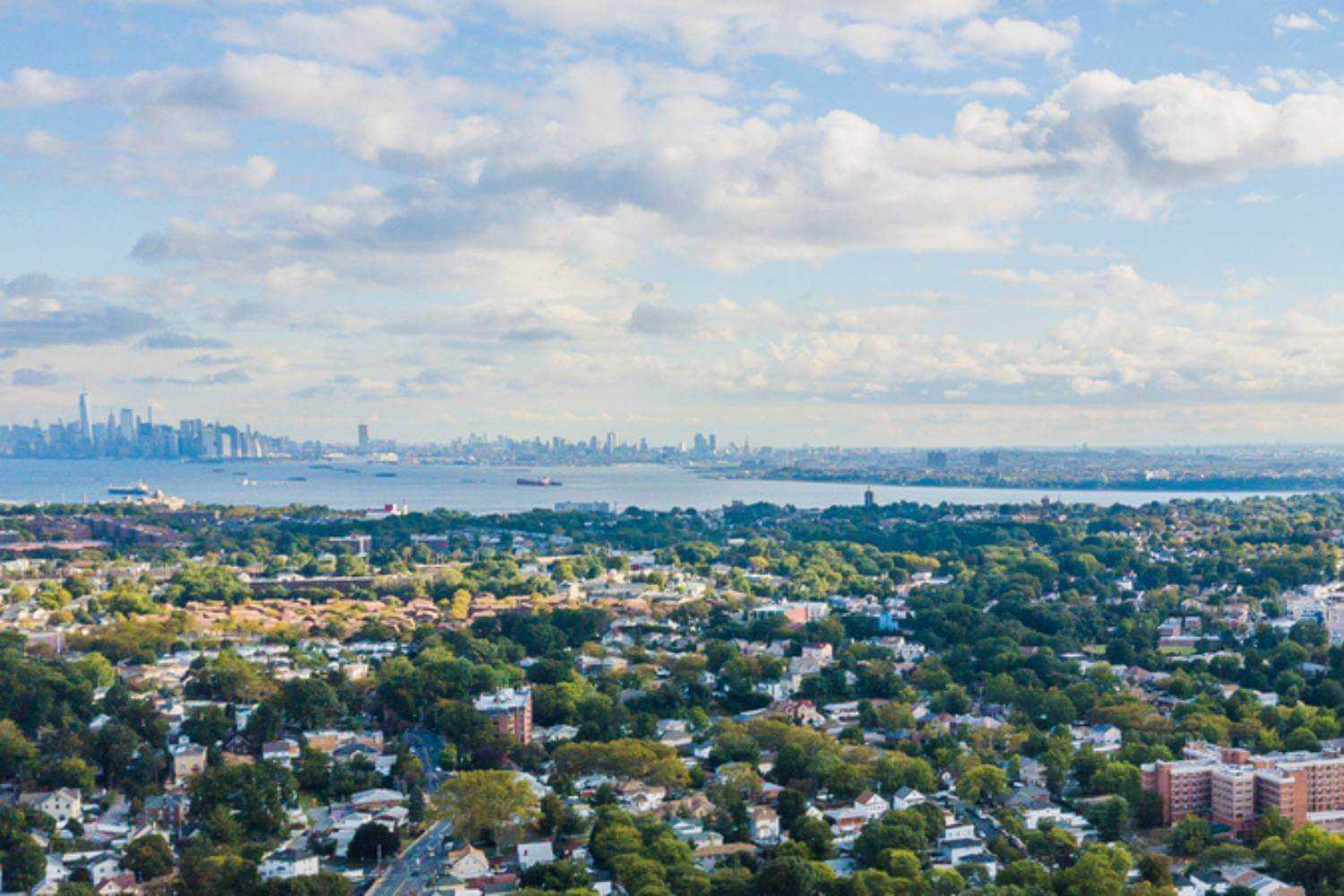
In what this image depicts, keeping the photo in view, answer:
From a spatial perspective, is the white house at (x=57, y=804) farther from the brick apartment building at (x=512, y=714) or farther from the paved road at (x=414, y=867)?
the brick apartment building at (x=512, y=714)

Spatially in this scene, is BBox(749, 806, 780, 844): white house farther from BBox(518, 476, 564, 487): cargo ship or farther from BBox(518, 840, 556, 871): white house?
BBox(518, 476, 564, 487): cargo ship

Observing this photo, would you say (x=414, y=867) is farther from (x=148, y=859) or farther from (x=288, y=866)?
(x=148, y=859)

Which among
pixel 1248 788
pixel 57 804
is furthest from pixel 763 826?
pixel 57 804

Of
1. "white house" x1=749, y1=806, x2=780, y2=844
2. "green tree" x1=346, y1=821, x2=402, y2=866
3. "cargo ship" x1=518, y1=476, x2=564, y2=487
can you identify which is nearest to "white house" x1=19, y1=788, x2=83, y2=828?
"green tree" x1=346, y1=821, x2=402, y2=866

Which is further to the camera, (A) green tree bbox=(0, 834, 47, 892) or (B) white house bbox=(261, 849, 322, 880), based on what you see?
(B) white house bbox=(261, 849, 322, 880)

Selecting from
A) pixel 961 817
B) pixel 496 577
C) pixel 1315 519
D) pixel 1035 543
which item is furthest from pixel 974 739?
pixel 1315 519
